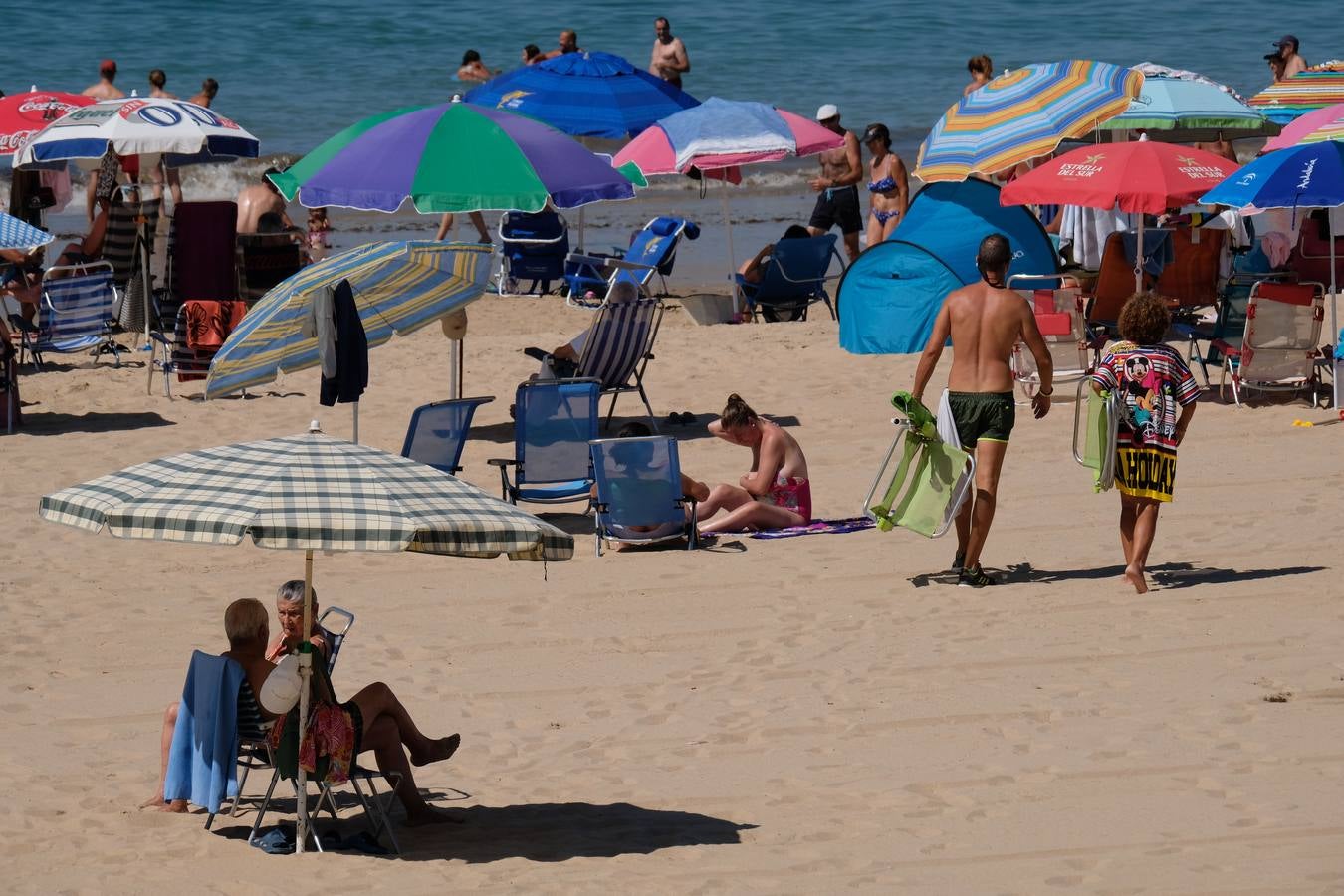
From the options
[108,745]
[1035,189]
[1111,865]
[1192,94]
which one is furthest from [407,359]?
[1111,865]

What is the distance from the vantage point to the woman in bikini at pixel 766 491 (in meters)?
9.00

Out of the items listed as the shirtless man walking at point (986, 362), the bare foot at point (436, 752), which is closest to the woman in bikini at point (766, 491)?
the shirtless man walking at point (986, 362)

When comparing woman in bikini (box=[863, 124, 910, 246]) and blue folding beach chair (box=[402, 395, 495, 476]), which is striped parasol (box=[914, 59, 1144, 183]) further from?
blue folding beach chair (box=[402, 395, 495, 476])

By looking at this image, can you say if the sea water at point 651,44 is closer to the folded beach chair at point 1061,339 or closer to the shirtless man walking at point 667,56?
the shirtless man walking at point 667,56

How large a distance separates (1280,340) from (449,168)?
493 cm

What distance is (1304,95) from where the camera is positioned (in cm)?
1558

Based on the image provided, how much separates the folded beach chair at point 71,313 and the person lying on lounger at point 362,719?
→ 7.65 meters

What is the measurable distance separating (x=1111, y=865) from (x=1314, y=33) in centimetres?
3577

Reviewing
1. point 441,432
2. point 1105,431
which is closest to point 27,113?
point 441,432

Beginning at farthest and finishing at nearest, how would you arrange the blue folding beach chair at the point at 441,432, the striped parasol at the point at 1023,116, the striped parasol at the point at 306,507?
1. the striped parasol at the point at 1023,116
2. the blue folding beach chair at the point at 441,432
3. the striped parasol at the point at 306,507

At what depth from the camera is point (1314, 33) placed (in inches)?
1480

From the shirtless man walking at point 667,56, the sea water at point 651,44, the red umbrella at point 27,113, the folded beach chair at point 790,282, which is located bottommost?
the folded beach chair at point 790,282

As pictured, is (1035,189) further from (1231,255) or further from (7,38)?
(7,38)

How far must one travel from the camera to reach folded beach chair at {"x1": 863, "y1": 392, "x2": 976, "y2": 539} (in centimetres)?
760
